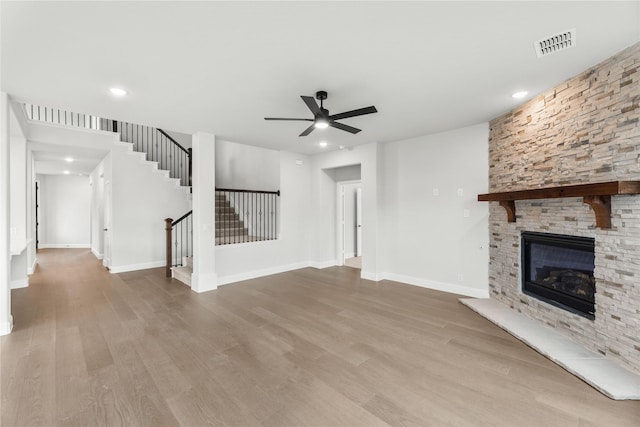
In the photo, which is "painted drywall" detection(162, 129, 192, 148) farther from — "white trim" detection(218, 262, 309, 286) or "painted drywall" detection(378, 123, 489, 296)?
"painted drywall" detection(378, 123, 489, 296)

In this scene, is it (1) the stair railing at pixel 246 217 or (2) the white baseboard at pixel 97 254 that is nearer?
(1) the stair railing at pixel 246 217

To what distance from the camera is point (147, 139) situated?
775cm

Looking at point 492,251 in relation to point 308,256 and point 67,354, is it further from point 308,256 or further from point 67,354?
point 67,354

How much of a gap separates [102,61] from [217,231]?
4.78m

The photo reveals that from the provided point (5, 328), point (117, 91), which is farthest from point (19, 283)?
point (117, 91)

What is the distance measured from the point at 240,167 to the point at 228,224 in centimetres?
186

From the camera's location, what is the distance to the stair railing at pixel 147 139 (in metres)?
7.20

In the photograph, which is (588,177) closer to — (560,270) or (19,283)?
(560,270)

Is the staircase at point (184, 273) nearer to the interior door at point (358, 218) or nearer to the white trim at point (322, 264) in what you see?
the white trim at point (322, 264)

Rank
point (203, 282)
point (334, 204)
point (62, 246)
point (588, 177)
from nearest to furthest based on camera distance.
Answer: point (588, 177) < point (203, 282) < point (334, 204) < point (62, 246)

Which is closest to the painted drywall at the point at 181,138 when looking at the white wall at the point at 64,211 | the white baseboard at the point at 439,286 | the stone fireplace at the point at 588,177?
the white wall at the point at 64,211

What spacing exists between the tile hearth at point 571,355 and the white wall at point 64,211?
1241cm

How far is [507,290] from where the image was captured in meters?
4.01

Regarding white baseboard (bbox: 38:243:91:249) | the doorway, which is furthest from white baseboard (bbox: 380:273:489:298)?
white baseboard (bbox: 38:243:91:249)
